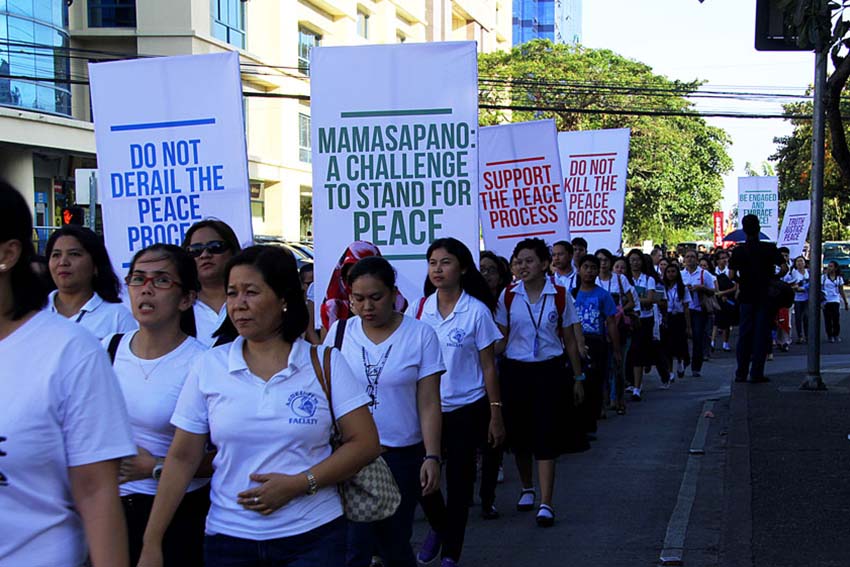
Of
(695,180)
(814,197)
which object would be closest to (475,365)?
(814,197)

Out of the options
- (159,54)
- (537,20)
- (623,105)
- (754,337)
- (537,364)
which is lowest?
(754,337)

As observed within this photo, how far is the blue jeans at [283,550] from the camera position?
347cm

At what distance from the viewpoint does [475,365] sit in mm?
6426

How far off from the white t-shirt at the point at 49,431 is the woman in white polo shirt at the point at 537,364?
5219mm

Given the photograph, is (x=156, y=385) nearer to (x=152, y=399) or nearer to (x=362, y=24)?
(x=152, y=399)

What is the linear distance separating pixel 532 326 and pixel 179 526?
4.08m

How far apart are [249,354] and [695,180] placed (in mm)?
50951

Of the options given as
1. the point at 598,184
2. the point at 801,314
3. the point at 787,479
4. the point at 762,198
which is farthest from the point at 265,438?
the point at 762,198

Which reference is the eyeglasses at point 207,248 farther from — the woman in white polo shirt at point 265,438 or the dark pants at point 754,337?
the dark pants at point 754,337

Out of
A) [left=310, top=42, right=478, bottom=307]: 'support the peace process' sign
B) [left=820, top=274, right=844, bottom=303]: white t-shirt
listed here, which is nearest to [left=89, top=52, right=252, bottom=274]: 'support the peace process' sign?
[left=310, top=42, right=478, bottom=307]: 'support the peace process' sign

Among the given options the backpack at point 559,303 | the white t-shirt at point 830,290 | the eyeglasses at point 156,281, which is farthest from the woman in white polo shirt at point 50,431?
the white t-shirt at point 830,290

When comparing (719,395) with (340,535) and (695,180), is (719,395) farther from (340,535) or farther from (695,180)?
(695,180)

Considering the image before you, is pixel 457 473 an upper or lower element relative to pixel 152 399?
lower

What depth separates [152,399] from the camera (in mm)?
3934
